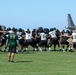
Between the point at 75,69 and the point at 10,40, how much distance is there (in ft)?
16.3

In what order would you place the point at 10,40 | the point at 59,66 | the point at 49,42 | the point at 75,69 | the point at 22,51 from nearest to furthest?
1. the point at 75,69
2. the point at 59,66
3. the point at 10,40
4. the point at 22,51
5. the point at 49,42

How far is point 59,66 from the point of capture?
1917 cm

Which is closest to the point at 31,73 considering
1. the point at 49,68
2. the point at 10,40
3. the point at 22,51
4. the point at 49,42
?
the point at 49,68

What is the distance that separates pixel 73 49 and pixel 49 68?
1317 cm

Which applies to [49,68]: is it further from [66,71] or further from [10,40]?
[10,40]

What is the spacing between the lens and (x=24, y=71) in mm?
17203

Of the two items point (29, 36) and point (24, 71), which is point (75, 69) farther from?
point (29, 36)

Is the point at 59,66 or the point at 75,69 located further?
the point at 59,66

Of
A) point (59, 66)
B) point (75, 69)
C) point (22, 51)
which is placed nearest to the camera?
point (75, 69)

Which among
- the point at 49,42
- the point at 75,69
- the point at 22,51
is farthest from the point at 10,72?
the point at 49,42

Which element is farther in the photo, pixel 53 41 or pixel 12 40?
pixel 53 41

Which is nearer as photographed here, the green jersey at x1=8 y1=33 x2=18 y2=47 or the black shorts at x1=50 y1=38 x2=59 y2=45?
the green jersey at x1=8 y1=33 x2=18 y2=47

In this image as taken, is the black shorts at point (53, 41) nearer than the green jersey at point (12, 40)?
No

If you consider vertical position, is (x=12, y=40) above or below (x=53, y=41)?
above
